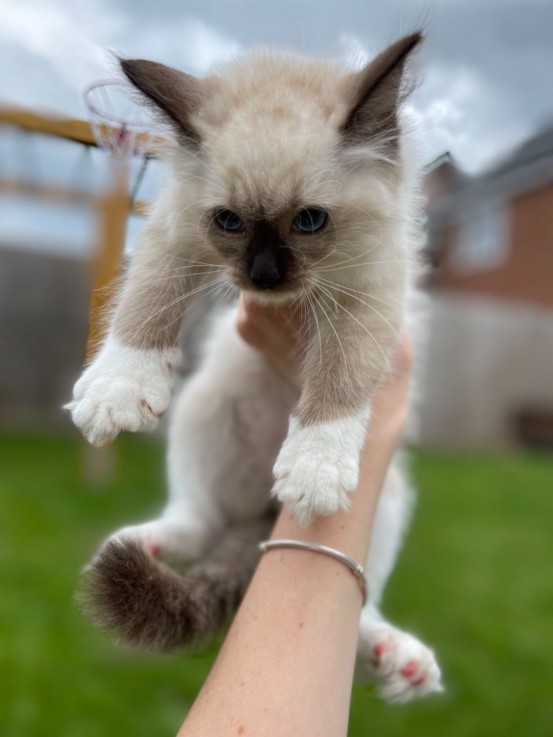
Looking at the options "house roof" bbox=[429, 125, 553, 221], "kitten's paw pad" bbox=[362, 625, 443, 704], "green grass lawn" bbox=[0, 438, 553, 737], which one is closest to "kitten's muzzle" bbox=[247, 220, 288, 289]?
"house roof" bbox=[429, 125, 553, 221]

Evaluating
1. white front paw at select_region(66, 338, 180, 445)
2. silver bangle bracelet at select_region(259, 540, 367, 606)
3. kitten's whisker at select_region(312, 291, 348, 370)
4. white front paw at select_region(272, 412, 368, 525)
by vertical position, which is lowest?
silver bangle bracelet at select_region(259, 540, 367, 606)

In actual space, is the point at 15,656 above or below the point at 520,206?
below

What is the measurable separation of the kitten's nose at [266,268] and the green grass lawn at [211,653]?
29.0 inches

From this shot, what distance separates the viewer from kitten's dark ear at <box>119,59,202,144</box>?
78 centimetres

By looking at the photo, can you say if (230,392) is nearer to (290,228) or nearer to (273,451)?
(273,451)

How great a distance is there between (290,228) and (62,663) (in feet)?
6.50

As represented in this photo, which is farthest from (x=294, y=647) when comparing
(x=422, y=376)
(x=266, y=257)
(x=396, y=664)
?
(x=422, y=376)

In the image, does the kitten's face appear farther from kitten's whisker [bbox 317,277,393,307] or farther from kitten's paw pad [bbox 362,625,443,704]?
kitten's paw pad [bbox 362,625,443,704]

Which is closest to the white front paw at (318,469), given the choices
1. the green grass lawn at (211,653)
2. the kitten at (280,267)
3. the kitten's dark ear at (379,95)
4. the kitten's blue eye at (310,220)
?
the kitten at (280,267)

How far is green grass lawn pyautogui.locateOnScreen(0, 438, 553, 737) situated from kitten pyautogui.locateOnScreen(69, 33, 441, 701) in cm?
47

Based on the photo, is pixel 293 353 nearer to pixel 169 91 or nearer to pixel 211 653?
pixel 169 91

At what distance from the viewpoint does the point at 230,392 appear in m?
1.22

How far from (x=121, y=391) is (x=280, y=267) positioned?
221mm

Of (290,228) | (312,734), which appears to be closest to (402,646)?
(312,734)
